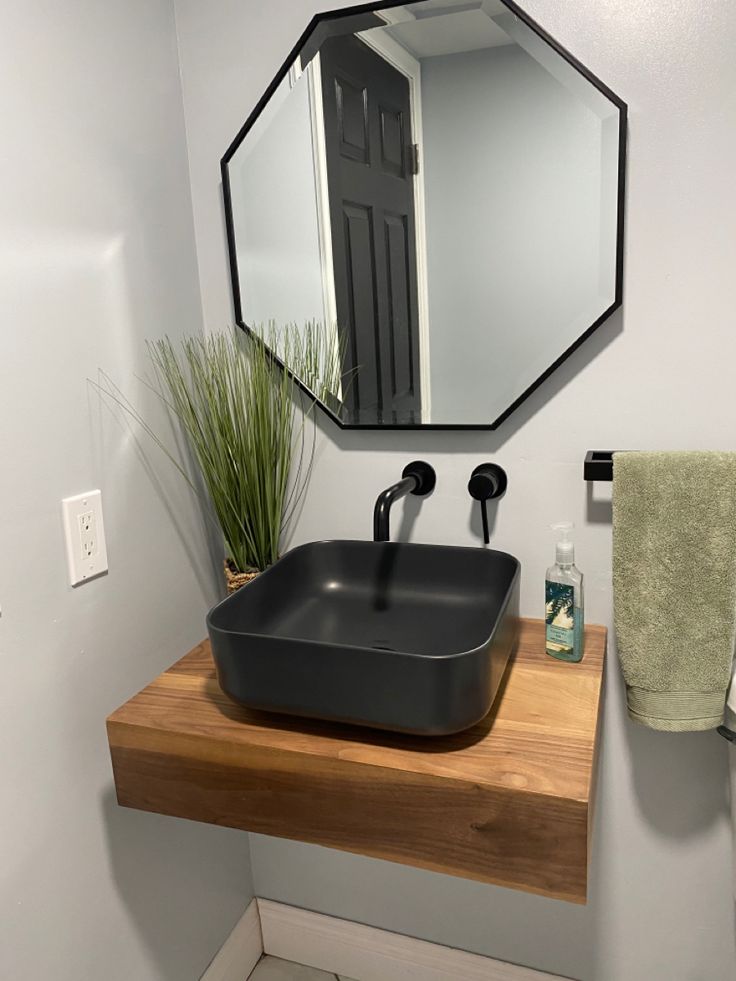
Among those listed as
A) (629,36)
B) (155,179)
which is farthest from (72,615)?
(629,36)

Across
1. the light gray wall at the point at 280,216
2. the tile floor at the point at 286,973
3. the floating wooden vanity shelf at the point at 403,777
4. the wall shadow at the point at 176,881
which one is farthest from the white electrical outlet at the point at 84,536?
the tile floor at the point at 286,973

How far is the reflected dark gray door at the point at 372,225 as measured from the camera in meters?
1.28

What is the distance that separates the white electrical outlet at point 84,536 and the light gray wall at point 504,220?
0.63m

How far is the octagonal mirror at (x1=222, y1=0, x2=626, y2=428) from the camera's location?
1190 mm

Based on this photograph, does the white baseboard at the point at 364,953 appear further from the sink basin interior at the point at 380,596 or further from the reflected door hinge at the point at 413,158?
the reflected door hinge at the point at 413,158

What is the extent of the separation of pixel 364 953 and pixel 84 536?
1.13m

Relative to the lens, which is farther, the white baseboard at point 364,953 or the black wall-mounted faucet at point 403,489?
the white baseboard at point 364,953

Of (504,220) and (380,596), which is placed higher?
(504,220)

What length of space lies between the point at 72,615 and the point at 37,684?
11cm

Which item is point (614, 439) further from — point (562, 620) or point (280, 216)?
point (280, 216)

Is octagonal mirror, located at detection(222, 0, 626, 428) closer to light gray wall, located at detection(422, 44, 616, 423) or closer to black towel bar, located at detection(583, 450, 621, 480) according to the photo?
light gray wall, located at detection(422, 44, 616, 423)

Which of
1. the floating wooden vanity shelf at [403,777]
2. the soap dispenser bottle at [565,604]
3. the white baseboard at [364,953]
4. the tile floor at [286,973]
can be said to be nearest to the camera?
the floating wooden vanity shelf at [403,777]

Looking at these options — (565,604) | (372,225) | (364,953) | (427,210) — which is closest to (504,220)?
(427,210)

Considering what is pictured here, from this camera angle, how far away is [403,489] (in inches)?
50.1
